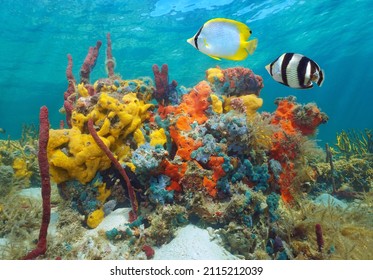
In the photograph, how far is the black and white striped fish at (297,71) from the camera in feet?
8.19

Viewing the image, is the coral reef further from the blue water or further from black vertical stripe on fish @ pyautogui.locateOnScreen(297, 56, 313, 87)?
the blue water

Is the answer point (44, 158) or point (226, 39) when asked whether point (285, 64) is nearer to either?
point (226, 39)

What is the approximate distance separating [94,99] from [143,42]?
69.0ft

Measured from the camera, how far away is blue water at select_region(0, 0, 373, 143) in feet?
60.8

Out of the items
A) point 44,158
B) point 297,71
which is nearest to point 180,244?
point 44,158

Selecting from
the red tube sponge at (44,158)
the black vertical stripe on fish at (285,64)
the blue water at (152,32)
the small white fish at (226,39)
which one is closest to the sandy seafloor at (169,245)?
the red tube sponge at (44,158)

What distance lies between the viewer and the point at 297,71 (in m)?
2.54

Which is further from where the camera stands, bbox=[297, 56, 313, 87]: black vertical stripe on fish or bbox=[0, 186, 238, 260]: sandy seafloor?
bbox=[0, 186, 238, 260]: sandy seafloor

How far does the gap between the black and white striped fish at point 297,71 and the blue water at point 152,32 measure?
1147 cm

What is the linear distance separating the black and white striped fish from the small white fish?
33 cm

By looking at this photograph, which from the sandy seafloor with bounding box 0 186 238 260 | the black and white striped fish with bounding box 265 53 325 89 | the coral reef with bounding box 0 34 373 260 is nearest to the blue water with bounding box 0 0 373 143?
the coral reef with bounding box 0 34 373 260

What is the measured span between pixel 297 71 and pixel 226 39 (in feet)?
2.57

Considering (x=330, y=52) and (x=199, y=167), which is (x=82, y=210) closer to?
(x=199, y=167)
